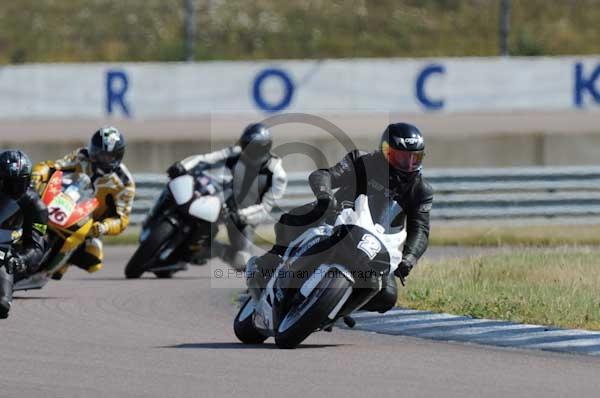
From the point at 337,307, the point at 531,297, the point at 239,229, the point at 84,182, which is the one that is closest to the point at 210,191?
the point at 239,229

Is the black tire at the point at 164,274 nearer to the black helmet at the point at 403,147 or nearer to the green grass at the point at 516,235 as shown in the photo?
the green grass at the point at 516,235

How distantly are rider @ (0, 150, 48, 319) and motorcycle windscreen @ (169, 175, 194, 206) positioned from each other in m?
3.10

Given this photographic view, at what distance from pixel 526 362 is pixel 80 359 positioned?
2.57 meters

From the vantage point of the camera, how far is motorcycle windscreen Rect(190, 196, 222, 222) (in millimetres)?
14664

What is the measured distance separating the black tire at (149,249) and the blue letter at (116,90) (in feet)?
35.2

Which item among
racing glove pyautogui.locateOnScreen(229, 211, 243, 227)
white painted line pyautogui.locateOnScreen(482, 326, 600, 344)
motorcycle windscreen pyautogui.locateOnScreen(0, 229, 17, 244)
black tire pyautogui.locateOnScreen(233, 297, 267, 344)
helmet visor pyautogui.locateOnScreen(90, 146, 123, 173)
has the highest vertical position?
helmet visor pyautogui.locateOnScreen(90, 146, 123, 173)

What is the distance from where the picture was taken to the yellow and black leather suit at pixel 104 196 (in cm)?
1375

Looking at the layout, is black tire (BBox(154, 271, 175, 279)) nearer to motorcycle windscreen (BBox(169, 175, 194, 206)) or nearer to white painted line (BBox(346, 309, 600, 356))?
motorcycle windscreen (BBox(169, 175, 194, 206))

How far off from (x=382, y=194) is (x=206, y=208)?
5296mm

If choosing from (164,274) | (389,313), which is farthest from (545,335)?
(164,274)

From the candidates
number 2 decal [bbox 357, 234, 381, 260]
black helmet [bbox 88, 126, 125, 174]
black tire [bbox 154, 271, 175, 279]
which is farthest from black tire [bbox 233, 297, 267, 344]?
black tire [bbox 154, 271, 175, 279]

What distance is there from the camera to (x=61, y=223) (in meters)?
12.9

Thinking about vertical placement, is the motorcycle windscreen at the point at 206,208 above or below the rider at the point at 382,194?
below

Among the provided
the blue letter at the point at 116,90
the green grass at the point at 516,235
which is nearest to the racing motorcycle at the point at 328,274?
the green grass at the point at 516,235
